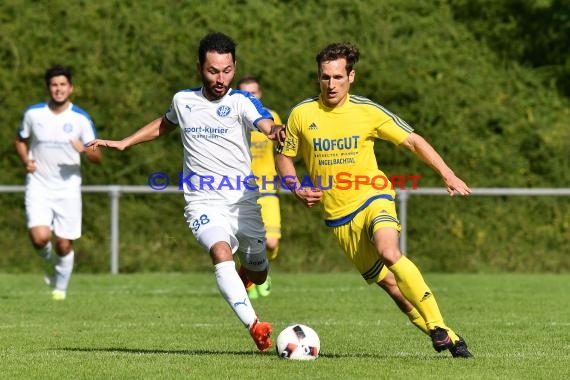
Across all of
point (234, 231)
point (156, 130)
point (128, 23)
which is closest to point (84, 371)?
point (234, 231)

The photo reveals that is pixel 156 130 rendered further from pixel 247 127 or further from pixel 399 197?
pixel 399 197

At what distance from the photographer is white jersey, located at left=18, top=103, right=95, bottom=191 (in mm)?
13812

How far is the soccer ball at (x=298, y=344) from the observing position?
8016 millimetres

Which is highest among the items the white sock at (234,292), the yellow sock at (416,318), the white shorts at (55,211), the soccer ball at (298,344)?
the white shorts at (55,211)

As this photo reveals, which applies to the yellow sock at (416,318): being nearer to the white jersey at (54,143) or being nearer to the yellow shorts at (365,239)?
the yellow shorts at (365,239)

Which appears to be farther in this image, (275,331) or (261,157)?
(261,157)

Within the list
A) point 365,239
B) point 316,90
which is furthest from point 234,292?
point 316,90

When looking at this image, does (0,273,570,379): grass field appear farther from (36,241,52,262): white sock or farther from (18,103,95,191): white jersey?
(18,103,95,191): white jersey

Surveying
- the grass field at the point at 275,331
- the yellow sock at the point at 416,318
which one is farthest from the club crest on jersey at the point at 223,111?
the yellow sock at the point at 416,318

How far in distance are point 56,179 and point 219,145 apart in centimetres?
556

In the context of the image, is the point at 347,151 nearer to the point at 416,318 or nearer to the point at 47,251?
the point at 416,318

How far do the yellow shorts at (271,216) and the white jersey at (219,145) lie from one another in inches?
205

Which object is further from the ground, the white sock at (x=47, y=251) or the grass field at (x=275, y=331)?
the white sock at (x=47, y=251)

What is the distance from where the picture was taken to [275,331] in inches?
405
